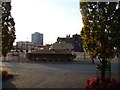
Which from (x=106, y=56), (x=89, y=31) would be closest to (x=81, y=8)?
(x=89, y=31)

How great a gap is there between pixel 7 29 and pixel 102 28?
671cm

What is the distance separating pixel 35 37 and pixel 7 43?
135m

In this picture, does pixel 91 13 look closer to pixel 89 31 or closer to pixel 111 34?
pixel 89 31

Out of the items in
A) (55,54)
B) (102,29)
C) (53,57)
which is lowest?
(53,57)

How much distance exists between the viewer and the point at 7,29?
10766mm

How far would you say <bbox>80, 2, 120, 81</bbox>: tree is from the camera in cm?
692

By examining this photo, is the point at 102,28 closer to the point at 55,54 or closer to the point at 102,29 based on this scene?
the point at 102,29

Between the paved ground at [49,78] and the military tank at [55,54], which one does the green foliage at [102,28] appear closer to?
the paved ground at [49,78]

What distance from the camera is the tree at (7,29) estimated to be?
10.5 meters

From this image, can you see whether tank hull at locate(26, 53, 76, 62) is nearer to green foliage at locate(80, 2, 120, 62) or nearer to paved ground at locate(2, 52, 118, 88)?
paved ground at locate(2, 52, 118, 88)

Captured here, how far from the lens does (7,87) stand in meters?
8.15

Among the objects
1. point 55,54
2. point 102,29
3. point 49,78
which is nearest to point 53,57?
point 55,54

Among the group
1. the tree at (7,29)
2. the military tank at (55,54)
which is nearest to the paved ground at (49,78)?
the tree at (7,29)

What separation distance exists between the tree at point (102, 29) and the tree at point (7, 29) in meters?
5.77
